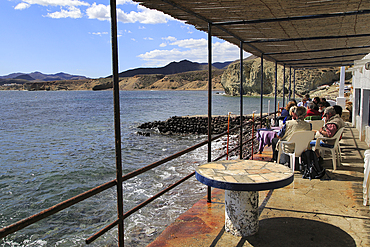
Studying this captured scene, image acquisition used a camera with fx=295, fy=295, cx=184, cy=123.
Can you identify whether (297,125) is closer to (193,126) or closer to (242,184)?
(242,184)

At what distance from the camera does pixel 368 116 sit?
945cm

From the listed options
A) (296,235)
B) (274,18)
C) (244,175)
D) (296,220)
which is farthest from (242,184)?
(274,18)

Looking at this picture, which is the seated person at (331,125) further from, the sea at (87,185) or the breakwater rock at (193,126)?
the breakwater rock at (193,126)

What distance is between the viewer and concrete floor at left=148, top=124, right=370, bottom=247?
330 cm

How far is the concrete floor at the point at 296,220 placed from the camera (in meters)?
3.30

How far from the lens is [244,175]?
10.7ft

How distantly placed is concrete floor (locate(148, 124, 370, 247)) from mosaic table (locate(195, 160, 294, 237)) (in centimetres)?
16

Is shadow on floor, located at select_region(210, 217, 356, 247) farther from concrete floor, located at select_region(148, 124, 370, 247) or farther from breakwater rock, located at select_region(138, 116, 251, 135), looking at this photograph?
breakwater rock, located at select_region(138, 116, 251, 135)

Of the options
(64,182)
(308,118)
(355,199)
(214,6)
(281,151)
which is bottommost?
(64,182)

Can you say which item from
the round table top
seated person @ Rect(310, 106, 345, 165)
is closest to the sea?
the round table top

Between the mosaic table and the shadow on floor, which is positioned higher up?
the mosaic table

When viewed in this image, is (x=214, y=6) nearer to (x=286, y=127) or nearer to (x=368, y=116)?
(x=286, y=127)

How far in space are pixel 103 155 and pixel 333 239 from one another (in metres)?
19.7

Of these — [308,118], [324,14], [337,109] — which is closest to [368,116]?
[308,118]
